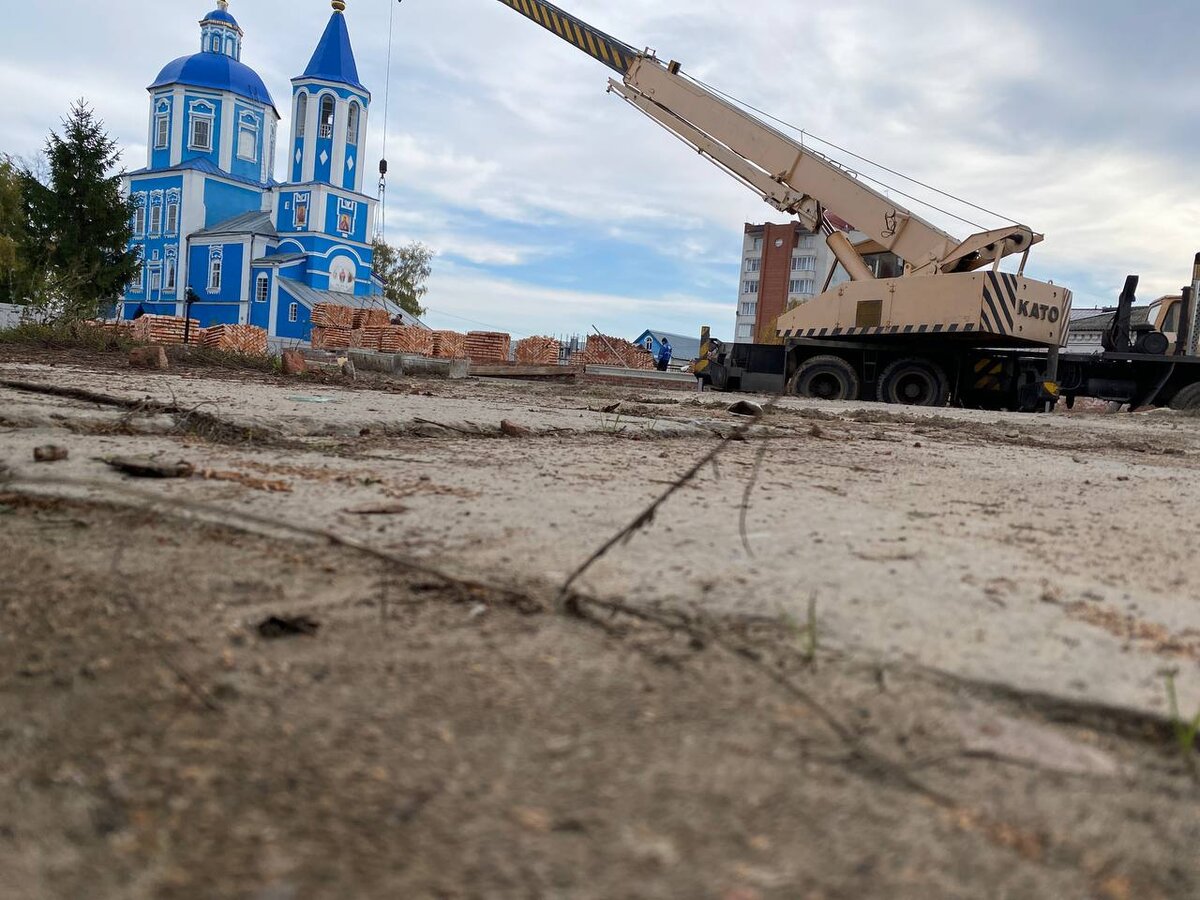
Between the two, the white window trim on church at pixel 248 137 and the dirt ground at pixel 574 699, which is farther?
the white window trim on church at pixel 248 137

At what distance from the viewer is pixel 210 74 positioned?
4309 cm

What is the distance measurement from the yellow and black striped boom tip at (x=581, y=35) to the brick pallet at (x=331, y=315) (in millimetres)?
21643

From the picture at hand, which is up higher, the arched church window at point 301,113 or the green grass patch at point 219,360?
the arched church window at point 301,113

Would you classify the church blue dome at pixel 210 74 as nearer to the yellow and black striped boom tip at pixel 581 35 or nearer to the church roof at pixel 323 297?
the church roof at pixel 323 297

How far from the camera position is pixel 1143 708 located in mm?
1209

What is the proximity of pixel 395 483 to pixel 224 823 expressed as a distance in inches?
76.4

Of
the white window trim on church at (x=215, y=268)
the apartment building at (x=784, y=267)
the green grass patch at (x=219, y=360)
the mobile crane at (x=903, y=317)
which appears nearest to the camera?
the green grass patch at (x=219, y=360)

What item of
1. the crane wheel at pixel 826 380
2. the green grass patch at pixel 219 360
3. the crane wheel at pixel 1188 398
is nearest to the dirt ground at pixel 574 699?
the green grass patch at pixel 219 360

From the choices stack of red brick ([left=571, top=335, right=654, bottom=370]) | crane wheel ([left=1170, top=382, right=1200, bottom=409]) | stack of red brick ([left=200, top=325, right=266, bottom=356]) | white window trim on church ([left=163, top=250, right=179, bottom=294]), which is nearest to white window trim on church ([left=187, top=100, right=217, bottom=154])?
→ white window trim on church ([left=163, top=250, right=179, bottom=294])

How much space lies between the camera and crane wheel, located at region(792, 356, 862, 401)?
44.7ft

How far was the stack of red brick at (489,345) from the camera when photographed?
2784cm

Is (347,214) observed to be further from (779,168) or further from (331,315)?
(779,168)

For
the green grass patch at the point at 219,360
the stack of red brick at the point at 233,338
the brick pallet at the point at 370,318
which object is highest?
the brick pallet at the point at 370,318

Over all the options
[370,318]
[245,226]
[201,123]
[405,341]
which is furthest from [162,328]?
[201,123]
